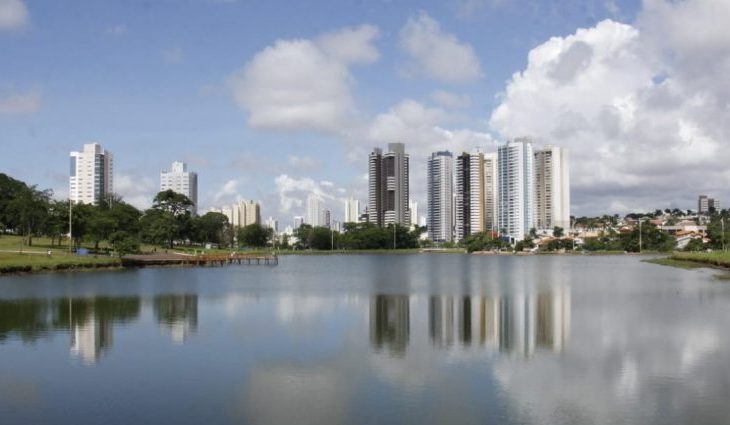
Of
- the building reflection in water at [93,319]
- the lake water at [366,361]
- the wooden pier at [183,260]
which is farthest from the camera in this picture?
the wooden pier at [183,260]

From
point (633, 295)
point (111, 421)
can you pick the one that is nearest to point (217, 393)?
point (111, 421)

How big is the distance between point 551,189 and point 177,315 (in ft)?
565

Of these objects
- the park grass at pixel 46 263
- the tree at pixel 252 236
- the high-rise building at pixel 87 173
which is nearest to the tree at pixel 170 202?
the tree at pixel 252 236

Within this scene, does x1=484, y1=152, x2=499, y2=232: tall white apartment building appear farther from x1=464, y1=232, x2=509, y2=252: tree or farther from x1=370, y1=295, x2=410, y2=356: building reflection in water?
x1=370, y1=295, x2=410, y2=356: building reflection in water

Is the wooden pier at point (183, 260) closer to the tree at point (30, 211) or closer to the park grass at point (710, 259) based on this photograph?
the tree at point (30, 211)

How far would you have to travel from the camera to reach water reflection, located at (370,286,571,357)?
67.9 ft

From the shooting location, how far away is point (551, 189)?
621 ft

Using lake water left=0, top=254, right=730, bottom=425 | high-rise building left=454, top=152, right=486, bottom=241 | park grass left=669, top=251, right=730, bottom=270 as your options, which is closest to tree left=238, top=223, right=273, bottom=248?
high-rise building left=454, top=152, right=486, bottom=241

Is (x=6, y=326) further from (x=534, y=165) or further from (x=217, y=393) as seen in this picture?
(x=534, y=165)

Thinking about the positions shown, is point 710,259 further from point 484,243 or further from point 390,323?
point 484,243

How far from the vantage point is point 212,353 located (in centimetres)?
1916

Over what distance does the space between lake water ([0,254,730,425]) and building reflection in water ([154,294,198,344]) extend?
11 centimetres

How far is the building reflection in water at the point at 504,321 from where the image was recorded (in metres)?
20.9

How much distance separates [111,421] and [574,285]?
3711cm
